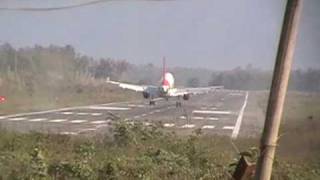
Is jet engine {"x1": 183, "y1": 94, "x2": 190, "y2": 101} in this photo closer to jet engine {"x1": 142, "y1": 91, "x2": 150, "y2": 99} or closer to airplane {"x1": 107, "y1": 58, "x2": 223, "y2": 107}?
airplane {"x1": 107, "y1": 58, "x2": 223, "y2": 107}

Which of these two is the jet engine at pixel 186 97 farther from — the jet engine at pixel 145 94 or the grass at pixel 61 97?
the grass at pixel 61 97

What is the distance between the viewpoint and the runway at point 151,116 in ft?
25.7

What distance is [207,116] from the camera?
26.2 ft

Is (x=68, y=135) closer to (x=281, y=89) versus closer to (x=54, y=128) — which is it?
(x=54, y=128)

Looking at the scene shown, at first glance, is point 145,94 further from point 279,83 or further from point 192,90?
point 279,83

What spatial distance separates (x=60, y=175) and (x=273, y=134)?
3726 mm

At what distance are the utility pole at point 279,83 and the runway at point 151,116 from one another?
14.1 ft

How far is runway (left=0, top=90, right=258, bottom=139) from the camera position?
25.7 feet

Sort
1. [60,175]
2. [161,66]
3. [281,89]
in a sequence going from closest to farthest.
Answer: [281,89] < [60,175] < [161,66]

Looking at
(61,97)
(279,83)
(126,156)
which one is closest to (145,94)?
(61,97)

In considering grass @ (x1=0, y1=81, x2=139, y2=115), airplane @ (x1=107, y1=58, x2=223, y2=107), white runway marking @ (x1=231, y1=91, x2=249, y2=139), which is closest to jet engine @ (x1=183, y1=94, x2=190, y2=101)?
airplane @ (x1=107, y1=58, x2=223, y2=107)

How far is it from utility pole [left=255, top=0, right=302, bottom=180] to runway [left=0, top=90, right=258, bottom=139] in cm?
429

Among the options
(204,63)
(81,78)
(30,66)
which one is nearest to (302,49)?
(204,63)

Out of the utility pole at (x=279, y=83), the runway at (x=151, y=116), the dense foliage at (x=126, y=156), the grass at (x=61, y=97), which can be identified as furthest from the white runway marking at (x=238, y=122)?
the utility pole at (x=279, y=83)
